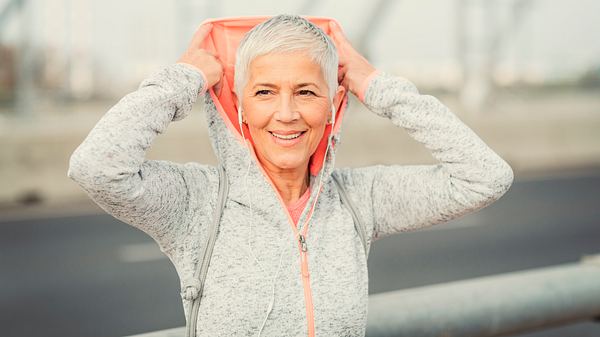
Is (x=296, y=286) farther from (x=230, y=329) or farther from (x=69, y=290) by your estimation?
(x=69, y=290)

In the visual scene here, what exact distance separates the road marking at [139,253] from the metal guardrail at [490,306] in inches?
232

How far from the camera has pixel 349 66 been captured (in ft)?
7.32

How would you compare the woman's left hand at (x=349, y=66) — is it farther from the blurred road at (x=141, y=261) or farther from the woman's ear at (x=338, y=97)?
the blurred road at (x=141, y=261)

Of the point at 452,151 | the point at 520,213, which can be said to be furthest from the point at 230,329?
the point at 520,213

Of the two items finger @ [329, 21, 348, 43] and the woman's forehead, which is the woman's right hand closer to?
the woman's forehead

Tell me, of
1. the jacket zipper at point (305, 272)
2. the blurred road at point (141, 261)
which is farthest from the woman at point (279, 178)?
the blurred road at point (141, 261)

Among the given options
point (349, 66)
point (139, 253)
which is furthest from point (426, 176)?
point (139, 253)

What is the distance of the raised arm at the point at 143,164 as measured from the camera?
5.84ft

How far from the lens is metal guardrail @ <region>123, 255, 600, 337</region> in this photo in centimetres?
188

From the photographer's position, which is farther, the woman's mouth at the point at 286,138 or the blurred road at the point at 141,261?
the blurred road at the point at 141,261

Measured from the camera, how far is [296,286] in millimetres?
1929

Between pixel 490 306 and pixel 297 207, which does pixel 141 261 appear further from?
pixel 490 306

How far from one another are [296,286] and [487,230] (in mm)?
7663

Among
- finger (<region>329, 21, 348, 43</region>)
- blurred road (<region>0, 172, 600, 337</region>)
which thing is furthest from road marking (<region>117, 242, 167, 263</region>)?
finger (<region>329, 21, 348, 43</region>)
